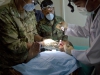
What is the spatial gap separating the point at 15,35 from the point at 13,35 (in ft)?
0.10

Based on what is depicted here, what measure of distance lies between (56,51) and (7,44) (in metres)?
0.67

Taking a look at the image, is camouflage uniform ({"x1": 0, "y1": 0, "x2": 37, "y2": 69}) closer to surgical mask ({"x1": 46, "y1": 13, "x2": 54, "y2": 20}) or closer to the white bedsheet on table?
the white bedsheet on table

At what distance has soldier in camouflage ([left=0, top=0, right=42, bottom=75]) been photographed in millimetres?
1772

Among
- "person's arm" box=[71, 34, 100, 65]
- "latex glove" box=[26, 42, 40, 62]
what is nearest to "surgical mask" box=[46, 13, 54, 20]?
"latex glove" box=[26, 42, 40, 62]

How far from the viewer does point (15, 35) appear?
1.82m

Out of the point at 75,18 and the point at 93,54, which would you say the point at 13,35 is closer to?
the point at 93,54

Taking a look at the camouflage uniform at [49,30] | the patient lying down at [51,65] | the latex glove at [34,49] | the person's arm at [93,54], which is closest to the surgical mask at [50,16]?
the camouflage uniform at [49,30]

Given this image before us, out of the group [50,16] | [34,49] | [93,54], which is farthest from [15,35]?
[93,54]

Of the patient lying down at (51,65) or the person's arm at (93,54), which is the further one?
the patient lying down at (51,65)

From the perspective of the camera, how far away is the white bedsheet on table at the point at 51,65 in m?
1.62

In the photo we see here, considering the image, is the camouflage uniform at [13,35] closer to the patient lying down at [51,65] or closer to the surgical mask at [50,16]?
the patient lying down at [51,65]

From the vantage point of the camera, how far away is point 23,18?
207 cm

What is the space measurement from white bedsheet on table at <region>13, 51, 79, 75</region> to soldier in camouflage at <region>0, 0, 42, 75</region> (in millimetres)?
220

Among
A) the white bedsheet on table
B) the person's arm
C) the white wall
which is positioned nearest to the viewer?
the person's arm
